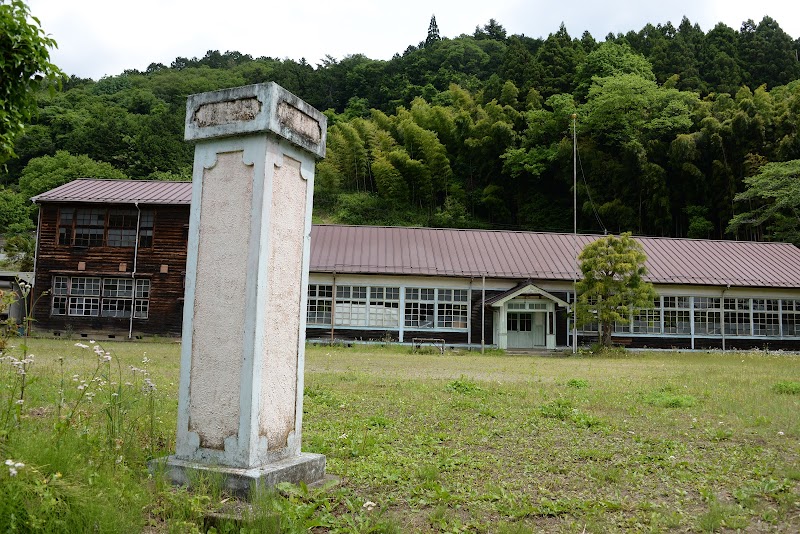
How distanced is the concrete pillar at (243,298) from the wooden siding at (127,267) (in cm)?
1940

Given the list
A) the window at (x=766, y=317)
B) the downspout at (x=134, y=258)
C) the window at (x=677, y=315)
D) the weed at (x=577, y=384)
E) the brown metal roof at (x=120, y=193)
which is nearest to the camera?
the weed at (x=577, y=384)

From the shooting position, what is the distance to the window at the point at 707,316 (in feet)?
75.9

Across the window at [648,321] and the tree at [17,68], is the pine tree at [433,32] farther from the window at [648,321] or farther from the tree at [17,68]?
the tree at [17,68]

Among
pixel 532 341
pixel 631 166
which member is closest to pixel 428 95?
pixel 631 166

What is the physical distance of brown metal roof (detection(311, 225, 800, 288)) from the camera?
22.5m

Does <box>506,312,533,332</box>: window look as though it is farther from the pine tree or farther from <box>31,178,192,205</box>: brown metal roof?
the pine tree

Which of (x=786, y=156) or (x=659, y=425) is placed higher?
(x=786, y=156)

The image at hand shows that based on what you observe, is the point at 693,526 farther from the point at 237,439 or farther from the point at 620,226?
the point at 620,226

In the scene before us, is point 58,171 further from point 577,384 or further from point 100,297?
point 577,384

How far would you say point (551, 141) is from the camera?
1630 inches

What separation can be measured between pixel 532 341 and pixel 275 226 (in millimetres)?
19671

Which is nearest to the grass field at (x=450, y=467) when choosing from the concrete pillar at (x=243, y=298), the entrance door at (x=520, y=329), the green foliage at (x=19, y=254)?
the concrete pillar at (x=243, y=298)

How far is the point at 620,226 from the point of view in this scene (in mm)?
36625

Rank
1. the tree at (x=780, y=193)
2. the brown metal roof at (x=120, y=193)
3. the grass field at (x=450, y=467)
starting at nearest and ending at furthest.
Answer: the grass field at (x=450, y=467)
the brown metal roof at (x=120, y=193)
the tree at (x=780, y=193)
